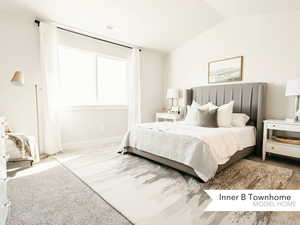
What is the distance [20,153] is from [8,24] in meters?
2.17

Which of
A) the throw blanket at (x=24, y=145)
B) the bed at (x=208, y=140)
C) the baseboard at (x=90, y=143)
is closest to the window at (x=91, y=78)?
the baseboard at (x=90, y=143)

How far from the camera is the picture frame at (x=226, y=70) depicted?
3.47 metres

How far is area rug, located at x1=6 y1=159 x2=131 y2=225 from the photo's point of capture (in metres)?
1.36

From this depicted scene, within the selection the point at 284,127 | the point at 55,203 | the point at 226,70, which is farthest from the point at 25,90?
the point at 284,127

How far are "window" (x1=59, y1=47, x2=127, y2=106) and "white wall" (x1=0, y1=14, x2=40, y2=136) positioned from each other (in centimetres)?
56

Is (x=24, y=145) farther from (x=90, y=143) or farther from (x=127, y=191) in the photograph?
→ (x=127, y=191)

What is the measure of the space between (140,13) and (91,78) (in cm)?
182

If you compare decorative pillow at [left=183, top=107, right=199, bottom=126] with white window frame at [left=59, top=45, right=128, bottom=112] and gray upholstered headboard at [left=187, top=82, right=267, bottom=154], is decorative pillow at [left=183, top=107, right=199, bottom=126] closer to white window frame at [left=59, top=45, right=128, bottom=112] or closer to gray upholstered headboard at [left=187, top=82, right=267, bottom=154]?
gray upholstered headboard at [left=187, top=82, right=267, bottom=154]

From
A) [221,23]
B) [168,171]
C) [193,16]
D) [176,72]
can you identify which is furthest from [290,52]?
[168,171]

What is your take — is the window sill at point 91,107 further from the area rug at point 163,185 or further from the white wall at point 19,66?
the area rug at point 163,185

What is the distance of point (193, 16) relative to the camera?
10.8 ft

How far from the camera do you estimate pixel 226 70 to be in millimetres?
3637

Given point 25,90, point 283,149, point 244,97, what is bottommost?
point 283,149

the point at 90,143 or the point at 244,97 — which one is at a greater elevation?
the point at 244,97
